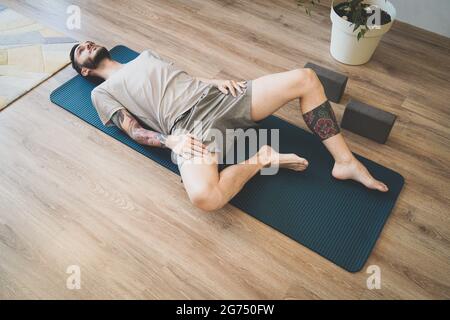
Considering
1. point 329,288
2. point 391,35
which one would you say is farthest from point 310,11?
point 329,288

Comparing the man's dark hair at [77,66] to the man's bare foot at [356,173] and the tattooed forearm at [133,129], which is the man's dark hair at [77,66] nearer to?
the tattooed forearm at [133,129]

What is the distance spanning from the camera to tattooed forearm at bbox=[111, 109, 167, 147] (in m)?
1.85

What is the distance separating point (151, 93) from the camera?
5.99ft

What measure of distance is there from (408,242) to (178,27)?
193 centimetres

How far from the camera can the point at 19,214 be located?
173 centimetres

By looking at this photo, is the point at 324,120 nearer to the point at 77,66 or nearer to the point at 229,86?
the point at 229,86

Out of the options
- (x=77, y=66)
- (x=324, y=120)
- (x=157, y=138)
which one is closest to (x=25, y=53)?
(x=77, y=66)

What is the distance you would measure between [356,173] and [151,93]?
3.31 ft

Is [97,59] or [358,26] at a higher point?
[358,26]

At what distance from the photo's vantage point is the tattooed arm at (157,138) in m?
1.70

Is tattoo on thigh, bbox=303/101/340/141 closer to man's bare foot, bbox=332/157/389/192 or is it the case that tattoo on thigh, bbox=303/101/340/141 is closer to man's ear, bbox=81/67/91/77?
man's bare foot, bbox=332/157/389/192

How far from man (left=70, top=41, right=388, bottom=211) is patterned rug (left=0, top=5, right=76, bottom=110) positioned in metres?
0.65

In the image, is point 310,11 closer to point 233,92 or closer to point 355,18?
point 355,18

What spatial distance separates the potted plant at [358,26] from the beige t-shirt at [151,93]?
869mm
